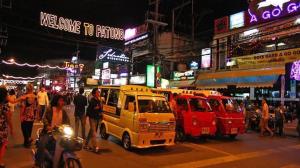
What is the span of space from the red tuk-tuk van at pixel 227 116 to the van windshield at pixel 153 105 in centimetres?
376

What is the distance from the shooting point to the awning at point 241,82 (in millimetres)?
20281

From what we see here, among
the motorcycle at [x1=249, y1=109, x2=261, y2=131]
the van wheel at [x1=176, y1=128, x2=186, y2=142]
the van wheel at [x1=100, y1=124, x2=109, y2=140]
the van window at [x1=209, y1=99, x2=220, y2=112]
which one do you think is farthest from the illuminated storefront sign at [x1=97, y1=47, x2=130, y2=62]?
the van wheel at [x1=176, y1=128, x2=186, y2=142]

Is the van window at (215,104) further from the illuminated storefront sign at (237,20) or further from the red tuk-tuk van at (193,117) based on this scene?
the illuminated storefront sign at (237,20)

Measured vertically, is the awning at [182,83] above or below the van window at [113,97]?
above

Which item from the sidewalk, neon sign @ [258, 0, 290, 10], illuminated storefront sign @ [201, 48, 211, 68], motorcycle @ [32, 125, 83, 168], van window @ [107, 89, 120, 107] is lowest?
the sidewalk

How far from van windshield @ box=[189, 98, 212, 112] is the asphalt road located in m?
1.37

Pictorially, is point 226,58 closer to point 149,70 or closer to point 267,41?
point 267,41

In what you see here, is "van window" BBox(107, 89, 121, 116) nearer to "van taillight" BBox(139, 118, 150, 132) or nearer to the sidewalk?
"van taillight" BBox(139, 118, 150, 132)

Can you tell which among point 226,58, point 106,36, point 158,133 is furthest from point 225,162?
point 106,36

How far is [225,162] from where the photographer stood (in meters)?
9.70

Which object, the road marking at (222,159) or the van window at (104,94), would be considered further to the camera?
the van window at (104,94)

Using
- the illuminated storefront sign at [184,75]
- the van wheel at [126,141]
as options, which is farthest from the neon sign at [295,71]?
the illuminated storefront sign at [184,75]

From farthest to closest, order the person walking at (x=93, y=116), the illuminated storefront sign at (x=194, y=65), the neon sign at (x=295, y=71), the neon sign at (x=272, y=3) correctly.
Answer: the illuminated storefront sign at (x=194, y=65)
the neon sign at (x=272, y=3)
the neon sign at (x=295, y=71)
the person walking at (x=93, y=116)

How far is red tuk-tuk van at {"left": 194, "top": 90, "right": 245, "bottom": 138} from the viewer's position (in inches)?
558
